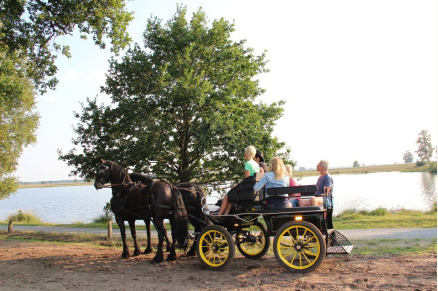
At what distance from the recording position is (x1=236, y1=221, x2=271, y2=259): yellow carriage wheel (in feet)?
26.0

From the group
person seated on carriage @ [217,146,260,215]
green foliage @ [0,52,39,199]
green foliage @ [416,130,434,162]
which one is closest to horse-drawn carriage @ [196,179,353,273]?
person seated on carriage @ [217,146,260,215]

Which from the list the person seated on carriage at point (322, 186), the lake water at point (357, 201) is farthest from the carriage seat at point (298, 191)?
the lake water at point (357, 201)

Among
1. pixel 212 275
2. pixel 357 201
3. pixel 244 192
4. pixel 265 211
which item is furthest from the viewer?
pixel 357 201

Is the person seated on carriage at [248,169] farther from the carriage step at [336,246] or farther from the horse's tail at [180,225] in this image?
the carriage step at [336,246]

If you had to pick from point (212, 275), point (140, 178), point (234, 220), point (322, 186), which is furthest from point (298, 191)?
point (140, 178)

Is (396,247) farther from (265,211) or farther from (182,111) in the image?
(182,111)

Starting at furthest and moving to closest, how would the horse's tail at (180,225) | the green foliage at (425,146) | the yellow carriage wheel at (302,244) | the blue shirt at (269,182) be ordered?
the green foliage at (425,146), the horse's tail at (180,225), the blue shirt at (269,182), the yellow carriage wheel at (302,244)

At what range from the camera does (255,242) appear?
26.2 ft

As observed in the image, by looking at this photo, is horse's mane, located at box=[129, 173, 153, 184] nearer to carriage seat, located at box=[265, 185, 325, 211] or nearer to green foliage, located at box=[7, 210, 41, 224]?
carriage seat, located at box=[265, 185, 325, 211]

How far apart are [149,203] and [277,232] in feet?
11.0

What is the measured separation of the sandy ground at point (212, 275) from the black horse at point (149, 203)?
0.63m

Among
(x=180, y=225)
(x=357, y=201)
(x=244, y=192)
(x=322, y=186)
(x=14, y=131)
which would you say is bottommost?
(x=357, y=201)

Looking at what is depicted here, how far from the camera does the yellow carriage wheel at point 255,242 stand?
7938 millimetres

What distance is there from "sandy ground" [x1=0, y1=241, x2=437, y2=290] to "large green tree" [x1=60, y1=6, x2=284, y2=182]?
6.62 meters
